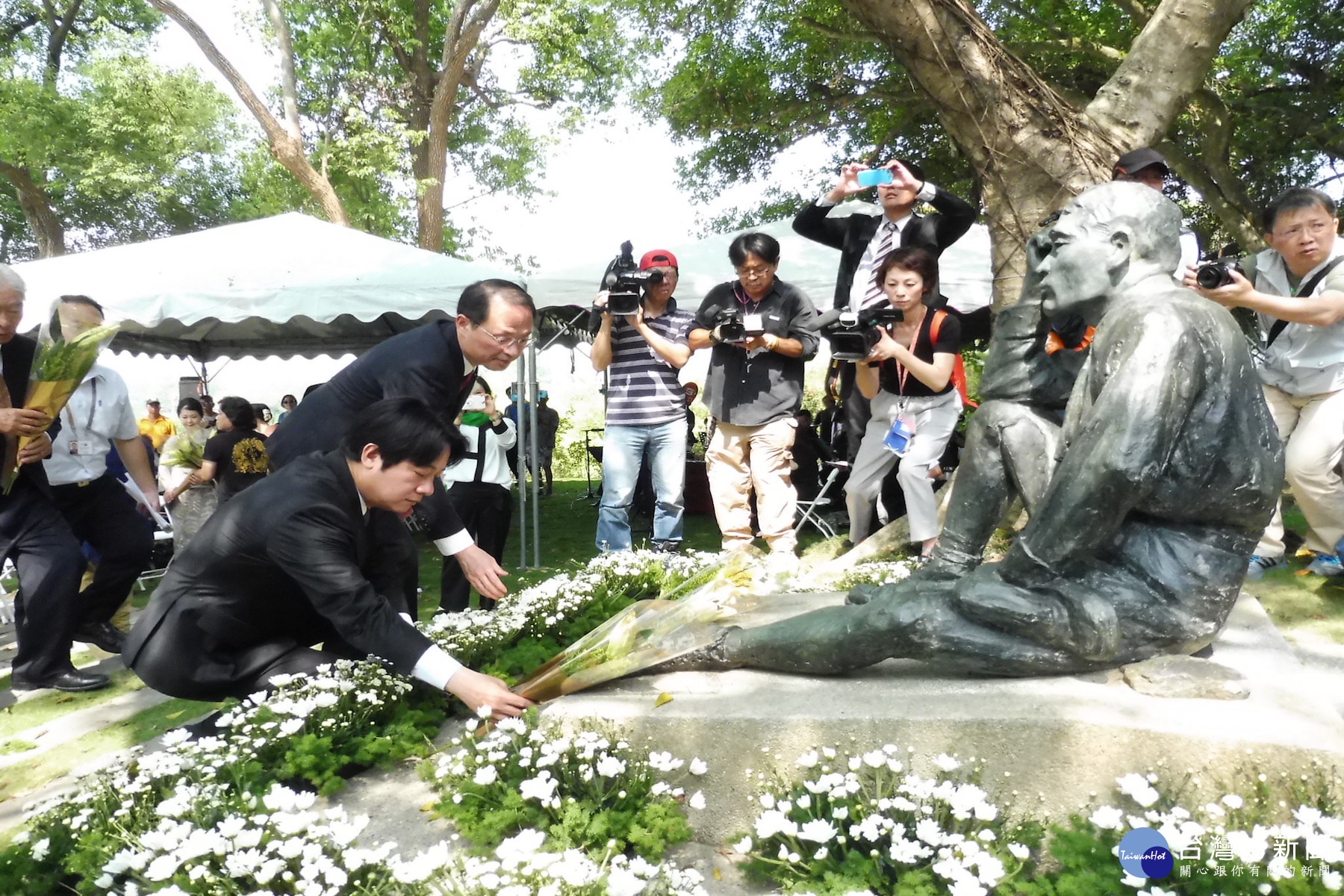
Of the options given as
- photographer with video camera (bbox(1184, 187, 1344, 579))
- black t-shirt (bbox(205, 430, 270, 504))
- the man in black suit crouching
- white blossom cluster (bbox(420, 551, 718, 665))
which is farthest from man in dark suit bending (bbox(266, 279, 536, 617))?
photographer with video camera (bbox(1184, 187, 1344, 579))

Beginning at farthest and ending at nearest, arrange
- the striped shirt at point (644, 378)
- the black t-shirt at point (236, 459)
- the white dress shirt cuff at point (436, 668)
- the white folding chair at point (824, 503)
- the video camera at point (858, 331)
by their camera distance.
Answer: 1. the white folding chair at point (824, 503)
2. the black t-shirt at point (236, 459)
3. the striped shirt at point (644, 378)
4. the video camera at point (858, 331)
5. the white dress shirt cuff at point (436, 668)

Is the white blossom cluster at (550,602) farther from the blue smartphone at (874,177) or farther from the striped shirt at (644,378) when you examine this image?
the blue smartphone at (874,177)

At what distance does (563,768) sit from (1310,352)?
386 centimetres

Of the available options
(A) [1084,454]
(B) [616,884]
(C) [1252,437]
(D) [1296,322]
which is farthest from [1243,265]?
(B) [616,884]

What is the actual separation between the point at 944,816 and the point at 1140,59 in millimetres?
5577

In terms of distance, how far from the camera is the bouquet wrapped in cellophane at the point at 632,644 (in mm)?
2678

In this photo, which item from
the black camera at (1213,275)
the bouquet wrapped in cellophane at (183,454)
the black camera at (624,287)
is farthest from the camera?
the bouquet wrapped in cellophane at (183,454)

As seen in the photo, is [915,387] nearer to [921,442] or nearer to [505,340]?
[921,442]

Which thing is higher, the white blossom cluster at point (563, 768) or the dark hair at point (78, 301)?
the dark hair at point (78, 301)

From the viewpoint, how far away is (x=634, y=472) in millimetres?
5160

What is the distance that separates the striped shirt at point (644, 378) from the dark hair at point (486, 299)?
1664 mm

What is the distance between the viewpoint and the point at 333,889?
1.88 meters

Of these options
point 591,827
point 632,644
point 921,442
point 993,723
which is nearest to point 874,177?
point 921,442

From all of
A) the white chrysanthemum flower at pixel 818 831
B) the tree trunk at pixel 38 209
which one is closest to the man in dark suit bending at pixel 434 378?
the white chrysanthemum flower at pixel 818 831
